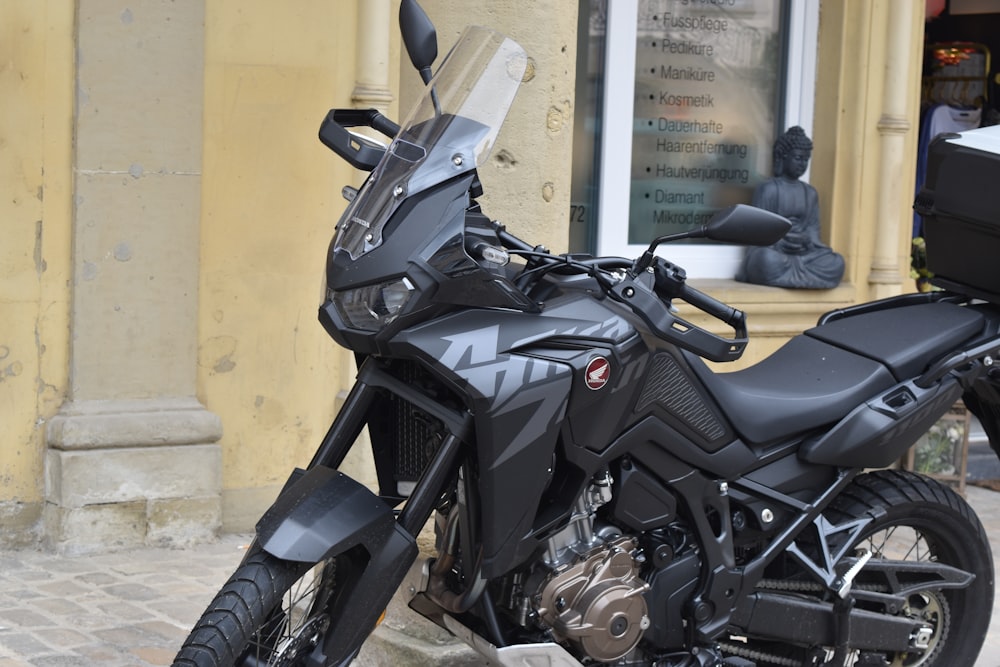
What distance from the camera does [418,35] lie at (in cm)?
336

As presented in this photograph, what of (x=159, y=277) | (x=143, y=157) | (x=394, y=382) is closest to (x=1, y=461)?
(x=159, y=277)

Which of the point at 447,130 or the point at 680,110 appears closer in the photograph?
the point at 447,130

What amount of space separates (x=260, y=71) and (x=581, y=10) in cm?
195

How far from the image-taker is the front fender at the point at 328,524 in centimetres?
303

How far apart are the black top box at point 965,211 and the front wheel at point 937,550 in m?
0.59

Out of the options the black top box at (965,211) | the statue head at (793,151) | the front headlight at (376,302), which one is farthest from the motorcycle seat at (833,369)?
the statue head at (793,151)

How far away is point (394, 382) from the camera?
10.6 ft

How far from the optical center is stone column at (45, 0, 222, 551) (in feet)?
17.9

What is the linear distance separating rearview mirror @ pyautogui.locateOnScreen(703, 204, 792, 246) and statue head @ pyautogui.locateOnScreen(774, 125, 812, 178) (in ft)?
14.5

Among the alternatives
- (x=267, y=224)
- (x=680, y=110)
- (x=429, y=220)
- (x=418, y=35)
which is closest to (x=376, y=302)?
(x=429, y=220)

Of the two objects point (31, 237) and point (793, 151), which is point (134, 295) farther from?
point (793, 151)

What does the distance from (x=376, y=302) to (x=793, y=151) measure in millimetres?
4760

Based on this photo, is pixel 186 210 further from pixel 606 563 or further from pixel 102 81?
pixel 606 563

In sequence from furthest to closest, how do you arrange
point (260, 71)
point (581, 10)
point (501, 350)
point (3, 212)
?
point (581, 10), point (260, 71), point (3, 212), point (501, 350)
